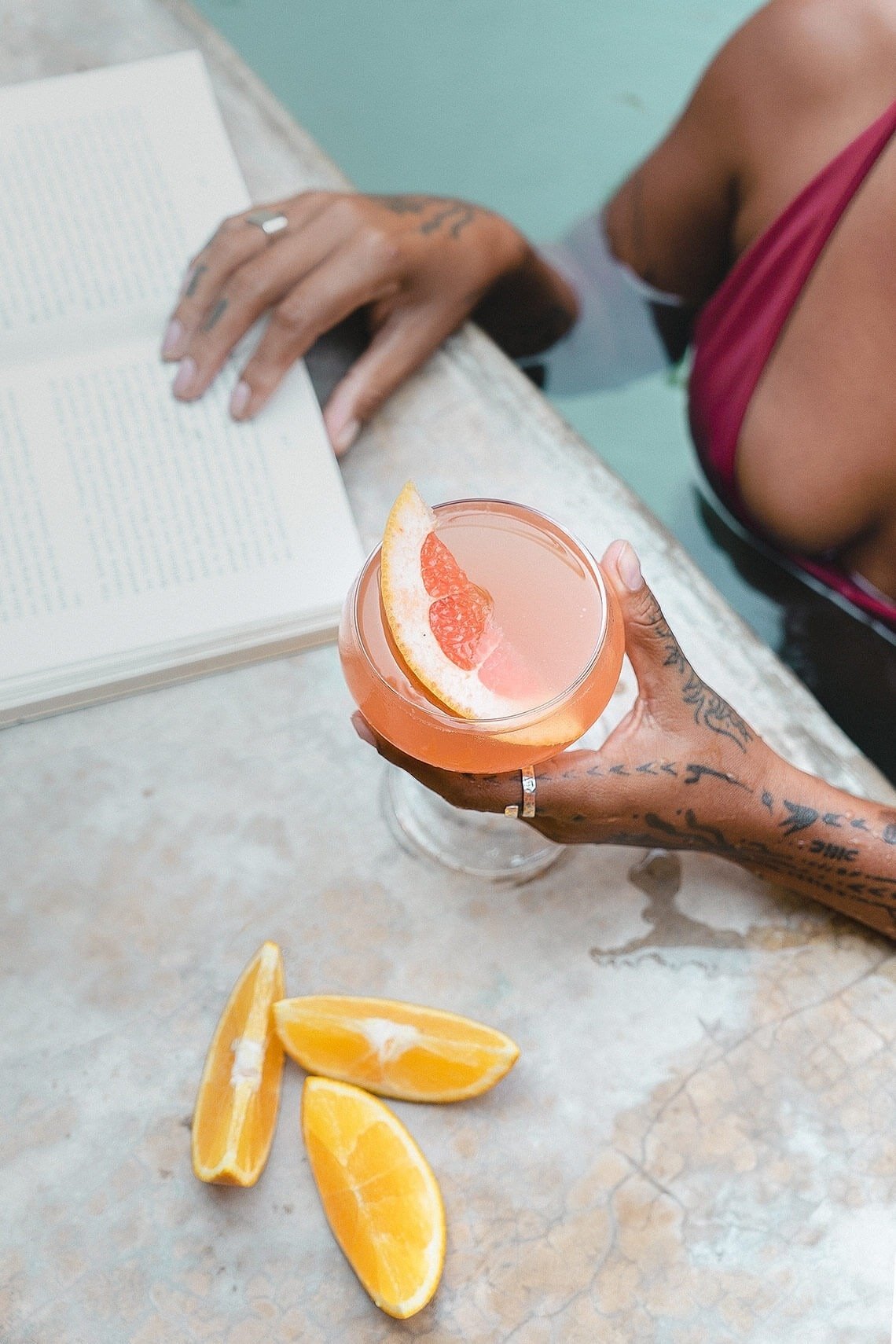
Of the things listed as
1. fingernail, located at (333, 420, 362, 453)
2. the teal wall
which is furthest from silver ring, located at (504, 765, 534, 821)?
the teal wall

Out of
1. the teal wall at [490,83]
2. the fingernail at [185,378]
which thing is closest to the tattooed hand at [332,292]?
the fingernail at [185,378]

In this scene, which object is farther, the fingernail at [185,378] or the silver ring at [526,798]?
the fingernail at [185,378]

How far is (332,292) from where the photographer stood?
1019 millimetres

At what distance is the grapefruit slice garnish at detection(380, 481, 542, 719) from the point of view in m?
0.67

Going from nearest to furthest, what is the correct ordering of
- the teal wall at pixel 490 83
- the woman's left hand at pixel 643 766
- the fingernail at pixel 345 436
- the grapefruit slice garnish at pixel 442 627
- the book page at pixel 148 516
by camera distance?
the grapefruit slice garnish at pixel 442 627, the woman's left hand at pixel 643 766, the book page at pixel 148 516, the fingernail at pixel 345 436, the teal wall at pixel 490 83

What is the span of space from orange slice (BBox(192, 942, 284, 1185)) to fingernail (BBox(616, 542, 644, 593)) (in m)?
0.41

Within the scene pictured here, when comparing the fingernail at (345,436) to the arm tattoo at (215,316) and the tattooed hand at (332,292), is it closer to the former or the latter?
the tattooed hand at (332,292)

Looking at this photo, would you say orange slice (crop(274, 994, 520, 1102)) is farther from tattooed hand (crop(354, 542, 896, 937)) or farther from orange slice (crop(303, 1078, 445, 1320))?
tattooed hand (crop(354, 542, 896, 937))

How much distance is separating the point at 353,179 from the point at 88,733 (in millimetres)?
1501

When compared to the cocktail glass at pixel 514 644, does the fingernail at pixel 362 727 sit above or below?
below

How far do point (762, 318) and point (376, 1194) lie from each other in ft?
3.06

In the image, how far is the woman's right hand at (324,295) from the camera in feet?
3.32

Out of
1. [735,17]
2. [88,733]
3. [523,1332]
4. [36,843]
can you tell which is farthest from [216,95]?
[735,17]

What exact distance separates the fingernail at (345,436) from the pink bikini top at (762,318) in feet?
1.38
